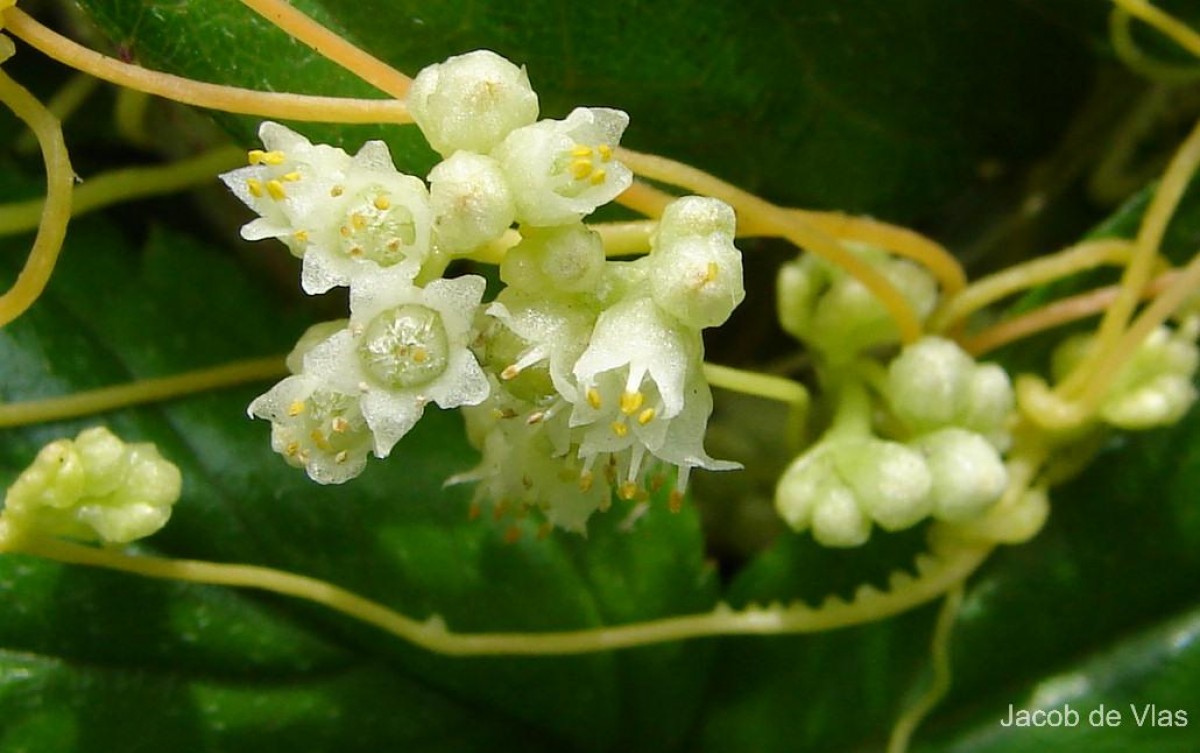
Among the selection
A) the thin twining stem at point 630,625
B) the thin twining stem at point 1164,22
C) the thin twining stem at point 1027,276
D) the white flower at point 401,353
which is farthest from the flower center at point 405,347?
the thin twining stem at point 1164,22

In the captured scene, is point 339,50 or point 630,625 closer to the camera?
point 339,50

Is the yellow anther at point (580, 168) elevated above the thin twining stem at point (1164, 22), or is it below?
below

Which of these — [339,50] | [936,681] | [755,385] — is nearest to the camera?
[339,50]

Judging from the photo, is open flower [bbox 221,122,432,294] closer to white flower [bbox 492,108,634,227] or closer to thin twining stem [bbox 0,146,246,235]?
white flower [bbox 492,108,634,227]

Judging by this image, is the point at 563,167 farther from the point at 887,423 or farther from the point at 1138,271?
the point at 1138,271

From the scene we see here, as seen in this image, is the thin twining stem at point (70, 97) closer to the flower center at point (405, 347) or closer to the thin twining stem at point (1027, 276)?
the flower center at point (405, 347)

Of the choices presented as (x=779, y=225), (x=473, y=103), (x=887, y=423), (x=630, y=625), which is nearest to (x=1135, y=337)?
(x=887, y=423)

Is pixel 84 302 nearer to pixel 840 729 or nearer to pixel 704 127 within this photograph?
pixel 704 127
